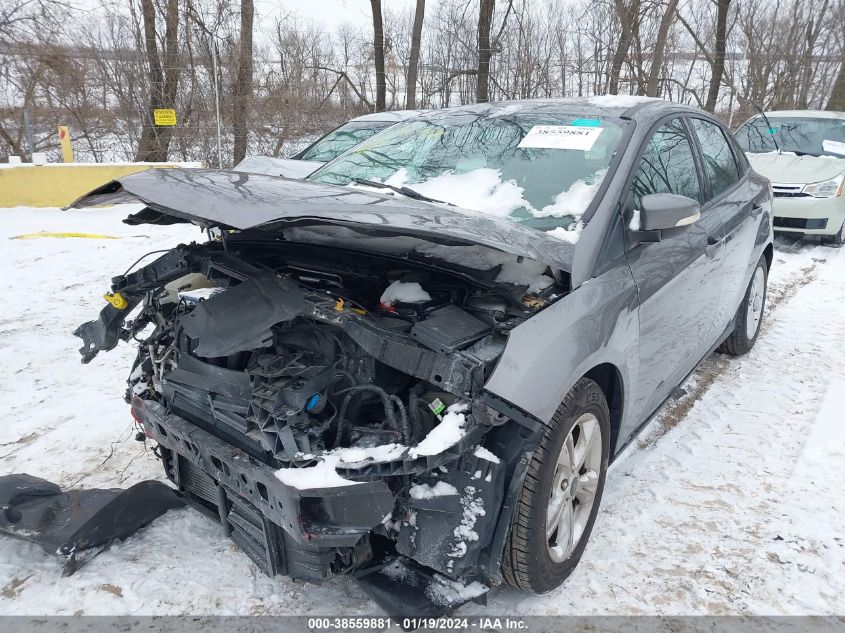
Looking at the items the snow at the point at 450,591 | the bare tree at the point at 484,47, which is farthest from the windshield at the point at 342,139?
the bare tree at the point at 484,47

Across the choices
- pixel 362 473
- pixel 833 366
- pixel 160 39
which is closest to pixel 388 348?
pixel 362 473

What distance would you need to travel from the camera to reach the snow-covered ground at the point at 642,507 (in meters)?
2.34

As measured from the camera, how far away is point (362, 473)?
188 cm

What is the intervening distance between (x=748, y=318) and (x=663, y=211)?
2599 millimetres

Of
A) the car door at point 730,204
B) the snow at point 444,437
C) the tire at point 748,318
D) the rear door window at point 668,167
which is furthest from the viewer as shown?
the tire at point 748,318

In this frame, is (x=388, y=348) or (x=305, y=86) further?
(x=305, y=86)

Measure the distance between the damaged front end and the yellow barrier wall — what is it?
32.2 ft

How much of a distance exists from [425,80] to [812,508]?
17.5 m

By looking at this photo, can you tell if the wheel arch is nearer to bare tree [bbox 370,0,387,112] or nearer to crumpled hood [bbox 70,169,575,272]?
crumpled hood [bbox 70,169,575,272]

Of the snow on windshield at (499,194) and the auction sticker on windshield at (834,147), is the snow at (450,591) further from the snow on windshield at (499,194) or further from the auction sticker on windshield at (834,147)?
the auction sticker on windshield at (834,147)

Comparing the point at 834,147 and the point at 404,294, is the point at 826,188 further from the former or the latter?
the point at 404,294

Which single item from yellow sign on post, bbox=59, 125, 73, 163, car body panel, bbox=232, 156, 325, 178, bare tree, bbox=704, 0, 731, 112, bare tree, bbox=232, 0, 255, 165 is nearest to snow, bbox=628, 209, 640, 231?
car body panel, bbox=232, 156, 325, 178

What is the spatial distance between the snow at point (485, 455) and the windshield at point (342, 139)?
674 centimetres

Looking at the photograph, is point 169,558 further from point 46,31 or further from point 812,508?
point 46,31
